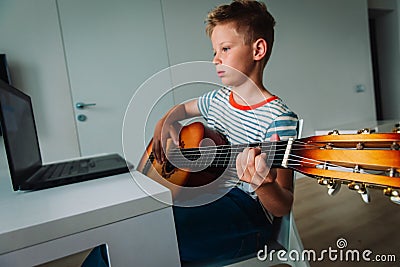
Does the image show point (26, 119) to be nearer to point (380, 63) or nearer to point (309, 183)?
point (309, 183)

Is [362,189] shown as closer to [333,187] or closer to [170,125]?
[333,187]

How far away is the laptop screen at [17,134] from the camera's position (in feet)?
1.91

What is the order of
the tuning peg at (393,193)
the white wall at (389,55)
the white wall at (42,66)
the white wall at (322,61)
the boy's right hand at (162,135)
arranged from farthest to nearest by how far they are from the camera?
the white wall at (389,55) < the white wall at (322,61) < the white wall at (42,66) < the boy's right hand at (162,135) < the tuning peg at (393,193)

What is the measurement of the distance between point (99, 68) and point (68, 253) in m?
1.45

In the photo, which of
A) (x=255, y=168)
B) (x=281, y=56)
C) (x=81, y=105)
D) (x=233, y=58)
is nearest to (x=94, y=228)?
(x=255, y=168)

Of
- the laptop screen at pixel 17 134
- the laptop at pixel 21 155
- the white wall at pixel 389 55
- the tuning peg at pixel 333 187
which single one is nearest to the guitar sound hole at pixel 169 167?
the laptop at pixel 21 155

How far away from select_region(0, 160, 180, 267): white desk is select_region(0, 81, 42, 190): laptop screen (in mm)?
144

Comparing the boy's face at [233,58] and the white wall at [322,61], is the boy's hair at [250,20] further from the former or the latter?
the white wall at [322,61]

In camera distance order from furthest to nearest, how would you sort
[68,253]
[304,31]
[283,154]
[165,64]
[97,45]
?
[304,31]
[165,64]
[97,45]
[283,154]
[68,253]

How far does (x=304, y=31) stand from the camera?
226 cm

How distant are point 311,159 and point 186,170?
35cm

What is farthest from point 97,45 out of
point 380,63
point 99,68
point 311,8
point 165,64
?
point 380,63

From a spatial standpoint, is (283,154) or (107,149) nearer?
(283,154)

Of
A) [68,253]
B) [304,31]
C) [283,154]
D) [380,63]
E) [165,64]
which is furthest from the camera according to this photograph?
[380,63]
